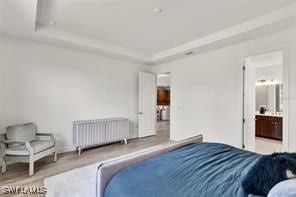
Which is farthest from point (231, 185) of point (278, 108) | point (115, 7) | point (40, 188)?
point (278, 108)

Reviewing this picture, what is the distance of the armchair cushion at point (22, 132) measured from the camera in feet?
10.1

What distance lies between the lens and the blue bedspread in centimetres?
119

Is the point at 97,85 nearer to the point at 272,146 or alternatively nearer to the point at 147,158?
the point at 147,158

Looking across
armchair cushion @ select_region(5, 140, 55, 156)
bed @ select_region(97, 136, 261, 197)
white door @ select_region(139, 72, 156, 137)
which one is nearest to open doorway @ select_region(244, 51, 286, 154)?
white door @ select_region(139, 72, 156, 137)

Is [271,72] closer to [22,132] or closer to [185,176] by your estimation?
[185,176]

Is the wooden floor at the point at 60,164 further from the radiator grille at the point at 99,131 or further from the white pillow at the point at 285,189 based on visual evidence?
the white pillow at the point at 285,189

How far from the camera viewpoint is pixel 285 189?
93 cm

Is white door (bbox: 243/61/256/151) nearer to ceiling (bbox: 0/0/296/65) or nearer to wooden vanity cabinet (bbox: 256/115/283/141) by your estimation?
ceiling (bbox: 0/0/296/65)

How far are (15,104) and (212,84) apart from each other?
448 centimetres

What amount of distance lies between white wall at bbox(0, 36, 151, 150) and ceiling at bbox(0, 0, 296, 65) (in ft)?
1.13

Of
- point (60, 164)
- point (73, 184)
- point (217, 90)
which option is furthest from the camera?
point (217, 90)

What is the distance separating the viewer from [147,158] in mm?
1867

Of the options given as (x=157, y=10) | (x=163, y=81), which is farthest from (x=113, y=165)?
(x=163, y=81)

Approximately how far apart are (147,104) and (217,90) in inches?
97.2
